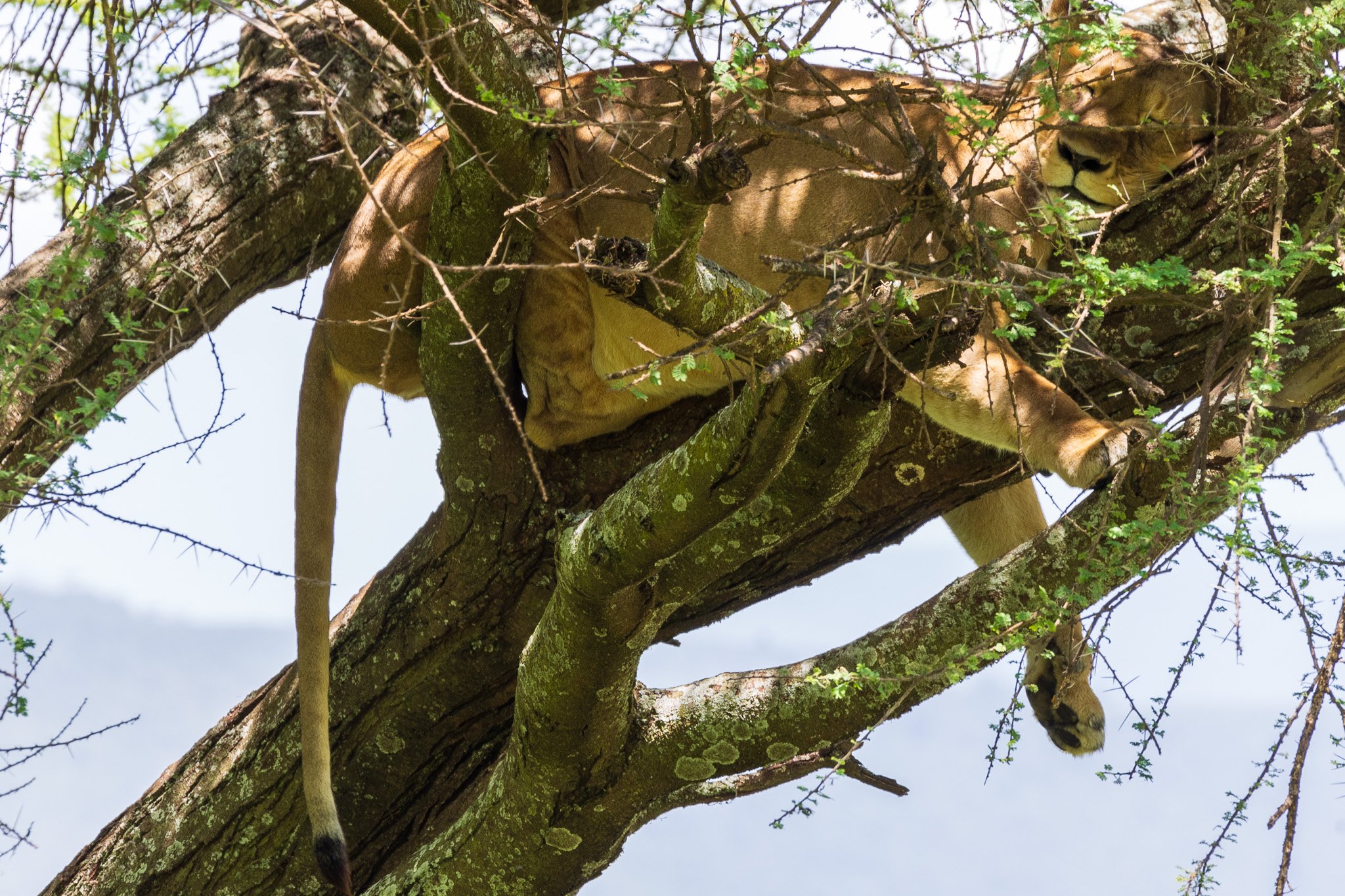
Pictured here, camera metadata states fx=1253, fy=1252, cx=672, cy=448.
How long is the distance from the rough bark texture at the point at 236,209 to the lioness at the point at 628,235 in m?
0.34

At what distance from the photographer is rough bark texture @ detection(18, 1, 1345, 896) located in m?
2.48

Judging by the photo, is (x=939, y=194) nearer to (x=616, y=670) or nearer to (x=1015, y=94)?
(x=1015, y=94)

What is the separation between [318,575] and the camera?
3.27m

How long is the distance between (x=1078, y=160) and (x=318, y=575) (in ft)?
7.24

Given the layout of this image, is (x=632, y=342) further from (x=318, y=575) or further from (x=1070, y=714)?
(x=1070, y=714)

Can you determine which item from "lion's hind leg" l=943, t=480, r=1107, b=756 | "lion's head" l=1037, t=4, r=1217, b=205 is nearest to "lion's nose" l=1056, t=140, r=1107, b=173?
"lion's head" l=1037, t=4, r=1217, b=205

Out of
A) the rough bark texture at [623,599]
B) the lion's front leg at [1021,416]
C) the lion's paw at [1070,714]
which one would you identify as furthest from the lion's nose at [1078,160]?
the lion's paw at [1070,714]

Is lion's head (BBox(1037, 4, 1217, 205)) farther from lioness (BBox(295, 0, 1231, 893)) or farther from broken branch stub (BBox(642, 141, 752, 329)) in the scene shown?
broken branch stub (BBox(642, 141, 752, 329))

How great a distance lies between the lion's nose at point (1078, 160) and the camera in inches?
121

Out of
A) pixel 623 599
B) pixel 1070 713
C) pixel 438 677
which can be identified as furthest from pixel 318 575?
pixel 1070 713

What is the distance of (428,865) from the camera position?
3039mm

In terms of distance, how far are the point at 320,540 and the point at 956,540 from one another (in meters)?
1.98

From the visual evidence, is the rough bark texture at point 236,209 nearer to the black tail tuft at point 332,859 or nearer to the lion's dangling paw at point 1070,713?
the black tail tuft at point 332,859

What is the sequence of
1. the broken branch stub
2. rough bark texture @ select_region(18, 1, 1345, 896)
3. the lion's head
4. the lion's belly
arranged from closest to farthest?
1. the broken branch stub
2. rough bark texture @ select_region(18, 1, 1345, 896)
3. the lion's head
4. the lion's belly
